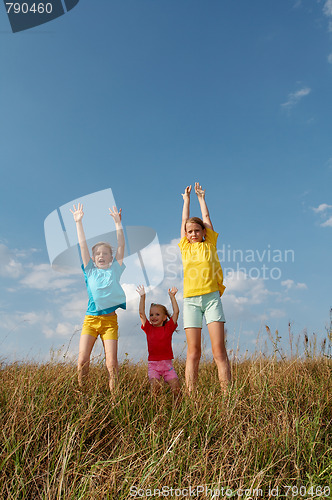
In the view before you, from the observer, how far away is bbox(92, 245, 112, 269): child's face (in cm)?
491

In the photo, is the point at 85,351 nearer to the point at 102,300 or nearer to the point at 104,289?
the point at 102,300

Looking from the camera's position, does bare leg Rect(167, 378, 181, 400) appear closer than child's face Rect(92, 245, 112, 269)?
Yes

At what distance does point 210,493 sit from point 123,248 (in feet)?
9.97

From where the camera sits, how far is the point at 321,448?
130 inches

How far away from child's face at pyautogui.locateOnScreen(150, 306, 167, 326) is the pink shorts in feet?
1.59

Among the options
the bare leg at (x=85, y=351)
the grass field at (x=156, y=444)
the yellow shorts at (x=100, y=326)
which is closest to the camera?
the grass field at (x=156, y=444)

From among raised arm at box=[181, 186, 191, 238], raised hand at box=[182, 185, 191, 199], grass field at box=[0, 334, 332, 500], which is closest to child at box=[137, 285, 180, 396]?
grass field at box=[0, 334, 332, 500]

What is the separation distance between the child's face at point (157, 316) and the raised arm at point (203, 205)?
1277mm

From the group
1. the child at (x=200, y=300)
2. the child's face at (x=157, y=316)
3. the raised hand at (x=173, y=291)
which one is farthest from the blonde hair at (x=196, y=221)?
the child's face at (x=157, y=316)

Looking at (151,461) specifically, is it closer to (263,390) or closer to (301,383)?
(263,390)

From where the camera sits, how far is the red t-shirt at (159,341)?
15.8 feet

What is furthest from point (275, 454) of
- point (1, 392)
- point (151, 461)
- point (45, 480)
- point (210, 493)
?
point (1, 392)

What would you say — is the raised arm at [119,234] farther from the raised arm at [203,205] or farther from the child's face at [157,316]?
the raised arm at [203,205]

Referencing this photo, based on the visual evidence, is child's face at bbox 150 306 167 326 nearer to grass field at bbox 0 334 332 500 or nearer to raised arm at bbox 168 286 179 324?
raised arm at bbox 168 286 179 324
